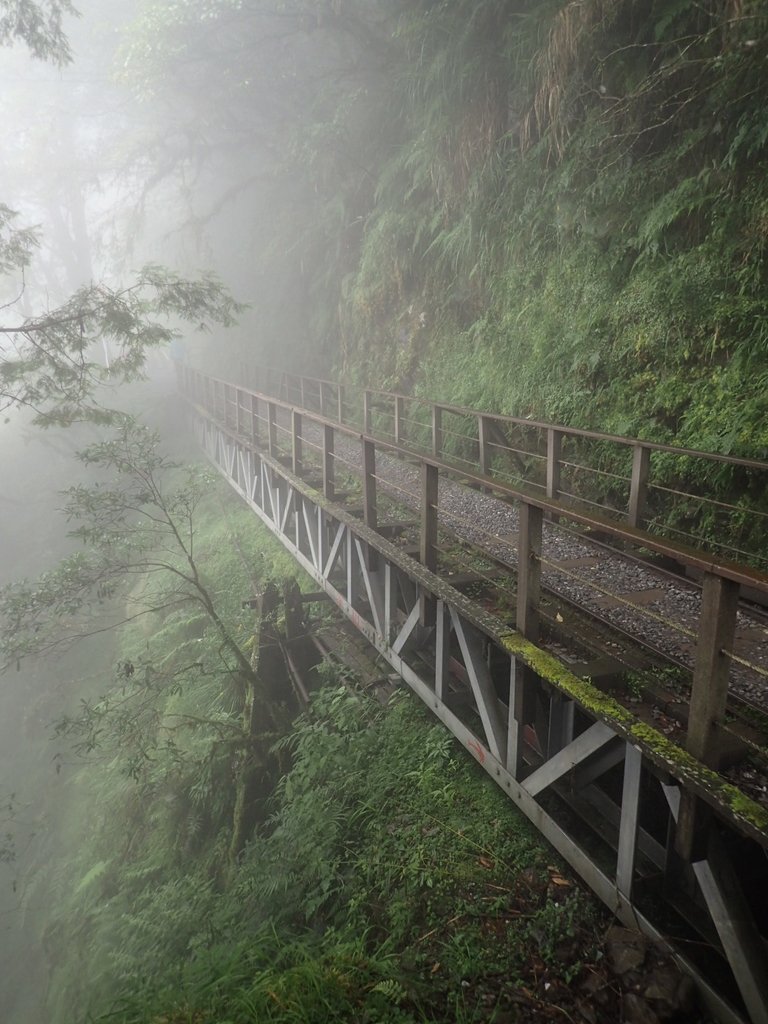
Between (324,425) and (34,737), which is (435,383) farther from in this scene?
(34,737)

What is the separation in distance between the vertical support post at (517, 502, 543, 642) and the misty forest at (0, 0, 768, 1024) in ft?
4.73

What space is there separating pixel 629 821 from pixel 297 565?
26.8 feet

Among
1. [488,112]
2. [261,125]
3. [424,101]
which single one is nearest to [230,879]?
[488,112]

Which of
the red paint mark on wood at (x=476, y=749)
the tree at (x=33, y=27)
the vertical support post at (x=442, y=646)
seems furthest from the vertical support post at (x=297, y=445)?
the tree at (x=33, y=27)

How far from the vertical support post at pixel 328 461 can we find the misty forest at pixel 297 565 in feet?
5.57

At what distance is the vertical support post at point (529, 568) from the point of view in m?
3.71

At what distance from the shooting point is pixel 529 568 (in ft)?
12.4

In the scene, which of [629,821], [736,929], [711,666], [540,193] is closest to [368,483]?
[629,821]

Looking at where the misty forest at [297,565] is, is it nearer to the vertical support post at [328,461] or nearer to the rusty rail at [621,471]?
the rusty rail at [621,471]

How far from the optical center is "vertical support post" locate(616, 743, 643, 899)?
3.12 m

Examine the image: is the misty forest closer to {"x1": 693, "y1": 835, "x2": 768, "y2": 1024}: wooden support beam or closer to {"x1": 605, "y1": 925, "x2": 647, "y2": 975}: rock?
{"x1": 605, "y1": 925, "x2": 647, "y2": 975}: rock

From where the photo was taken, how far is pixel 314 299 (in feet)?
66.0

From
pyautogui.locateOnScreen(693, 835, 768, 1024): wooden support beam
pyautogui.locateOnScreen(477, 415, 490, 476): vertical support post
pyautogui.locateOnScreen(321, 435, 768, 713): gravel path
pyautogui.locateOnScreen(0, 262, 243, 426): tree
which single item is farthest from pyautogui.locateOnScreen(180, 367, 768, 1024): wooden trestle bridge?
pyautogui.locateOnScreen(0, 262, 243, 426): tree

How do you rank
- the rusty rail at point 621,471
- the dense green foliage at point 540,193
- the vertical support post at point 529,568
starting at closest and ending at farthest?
the vertical support post at point 529,568, the rusty rail at point 621,471, the dense green foliage at point 540,193
